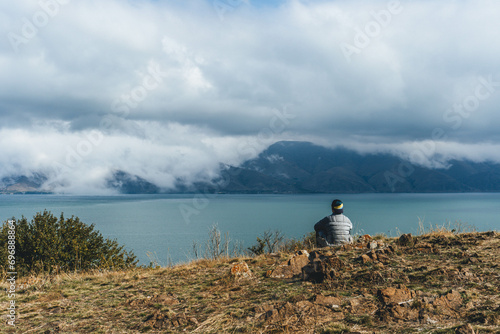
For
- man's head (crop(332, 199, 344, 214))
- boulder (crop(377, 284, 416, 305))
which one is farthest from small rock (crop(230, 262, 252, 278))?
man's head (crop(332, 199, 344, 214))

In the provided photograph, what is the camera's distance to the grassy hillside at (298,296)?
5758 mm

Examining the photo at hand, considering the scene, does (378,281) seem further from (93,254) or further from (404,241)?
(93,254)

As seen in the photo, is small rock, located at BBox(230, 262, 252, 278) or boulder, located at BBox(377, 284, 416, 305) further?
small rock, located at BBox(230, 262, 252, 278)

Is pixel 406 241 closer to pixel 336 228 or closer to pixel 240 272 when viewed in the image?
pixel 336 228

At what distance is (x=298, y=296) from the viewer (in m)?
6.88

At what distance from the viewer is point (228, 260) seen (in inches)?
441

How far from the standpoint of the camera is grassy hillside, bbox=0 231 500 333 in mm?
5758

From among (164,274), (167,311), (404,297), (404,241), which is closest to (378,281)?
(404,297)

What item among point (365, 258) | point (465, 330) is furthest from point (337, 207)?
point (465, 330)

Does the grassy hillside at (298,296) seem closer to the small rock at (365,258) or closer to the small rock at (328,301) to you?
the small rock at (328,301)

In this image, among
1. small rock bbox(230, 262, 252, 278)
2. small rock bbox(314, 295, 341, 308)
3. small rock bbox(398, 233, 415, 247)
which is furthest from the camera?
small rock bbox(398, 233, 415, 247)

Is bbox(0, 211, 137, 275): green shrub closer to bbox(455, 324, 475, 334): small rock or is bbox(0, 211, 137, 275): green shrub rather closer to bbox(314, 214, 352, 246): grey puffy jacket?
bbox(314, 214, 352, 246): grey puffy jacket

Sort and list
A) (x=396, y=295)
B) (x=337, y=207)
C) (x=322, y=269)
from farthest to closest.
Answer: (x=337, y=207) → (x=322, y=269) → (x=396, y=295)

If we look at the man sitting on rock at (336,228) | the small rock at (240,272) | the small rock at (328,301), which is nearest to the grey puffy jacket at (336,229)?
the man sitting on rock at (336,228)
